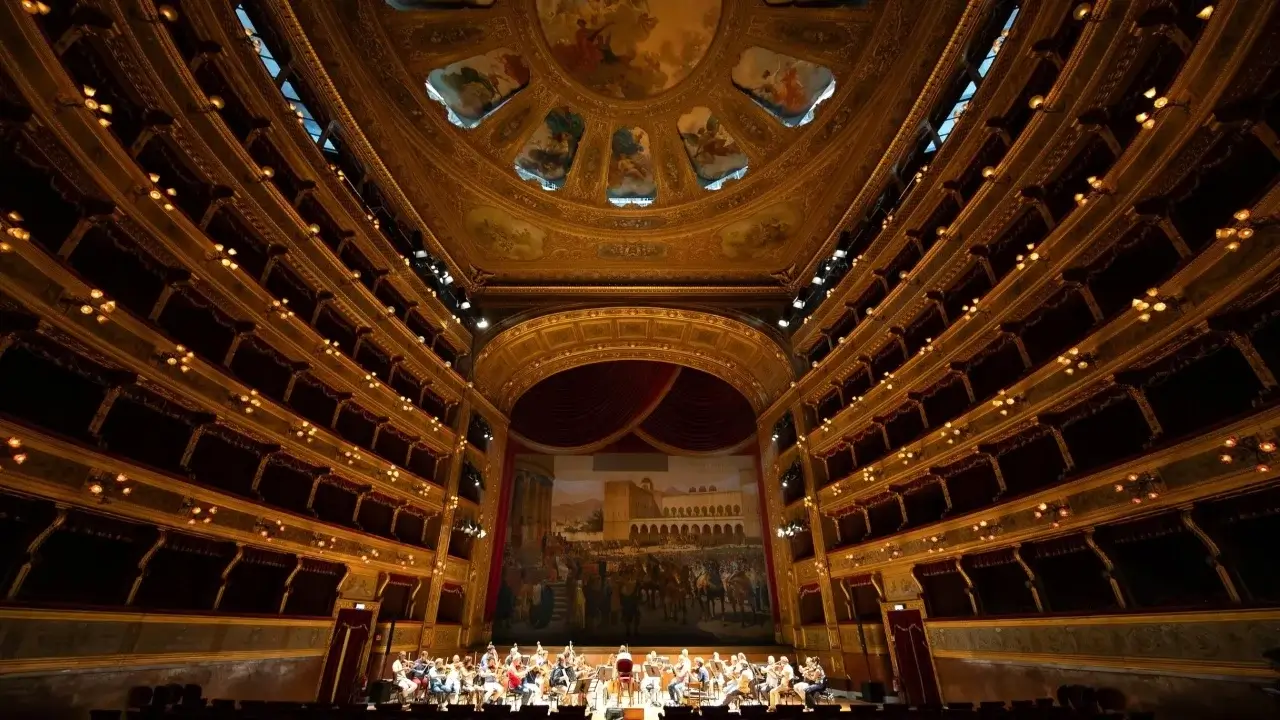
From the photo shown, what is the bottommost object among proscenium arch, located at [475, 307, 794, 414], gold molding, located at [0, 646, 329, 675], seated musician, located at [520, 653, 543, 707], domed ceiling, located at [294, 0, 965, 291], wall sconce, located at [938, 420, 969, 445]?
seated musician, located at [520, 653, 543, 707]

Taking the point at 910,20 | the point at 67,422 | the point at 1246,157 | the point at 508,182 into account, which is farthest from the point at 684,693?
the point at 910,20

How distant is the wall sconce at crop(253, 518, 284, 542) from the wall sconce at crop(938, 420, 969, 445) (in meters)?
14.1

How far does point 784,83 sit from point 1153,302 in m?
12.3

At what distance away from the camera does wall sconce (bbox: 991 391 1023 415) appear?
952 cm

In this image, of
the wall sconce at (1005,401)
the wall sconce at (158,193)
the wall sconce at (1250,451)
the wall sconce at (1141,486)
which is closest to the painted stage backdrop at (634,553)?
the wall sconce at (1005,401)

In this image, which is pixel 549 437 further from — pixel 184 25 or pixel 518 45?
pixel 184 25

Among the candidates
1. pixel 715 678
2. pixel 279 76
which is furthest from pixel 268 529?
pixel 715 678

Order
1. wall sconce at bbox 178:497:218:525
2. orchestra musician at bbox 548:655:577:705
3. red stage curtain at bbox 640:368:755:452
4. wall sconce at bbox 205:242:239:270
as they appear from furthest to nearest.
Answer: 1. red stage curtain at bbox 640:368:755:452
2. orchestra musician at bbox 548:655:577:705
3. wall sconce at bbox 205:242:239:270
4. wall sconce at bbox 178:497:218:525

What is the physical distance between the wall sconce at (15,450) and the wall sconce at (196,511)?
2.51 meters

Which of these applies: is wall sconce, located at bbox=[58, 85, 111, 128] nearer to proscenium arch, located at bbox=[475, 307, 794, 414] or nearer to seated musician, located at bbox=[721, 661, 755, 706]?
proscenium arch, located at bbox=[475, 307, 794, 414]

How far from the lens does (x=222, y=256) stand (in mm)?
9391

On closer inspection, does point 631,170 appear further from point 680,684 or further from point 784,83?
point 680,684

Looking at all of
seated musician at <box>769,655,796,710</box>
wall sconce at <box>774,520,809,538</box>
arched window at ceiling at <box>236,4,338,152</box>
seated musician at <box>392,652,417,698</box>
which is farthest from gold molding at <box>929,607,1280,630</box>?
arched window at ceiling at <box>236,4,338,152</box>

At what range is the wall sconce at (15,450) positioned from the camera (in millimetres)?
6277
